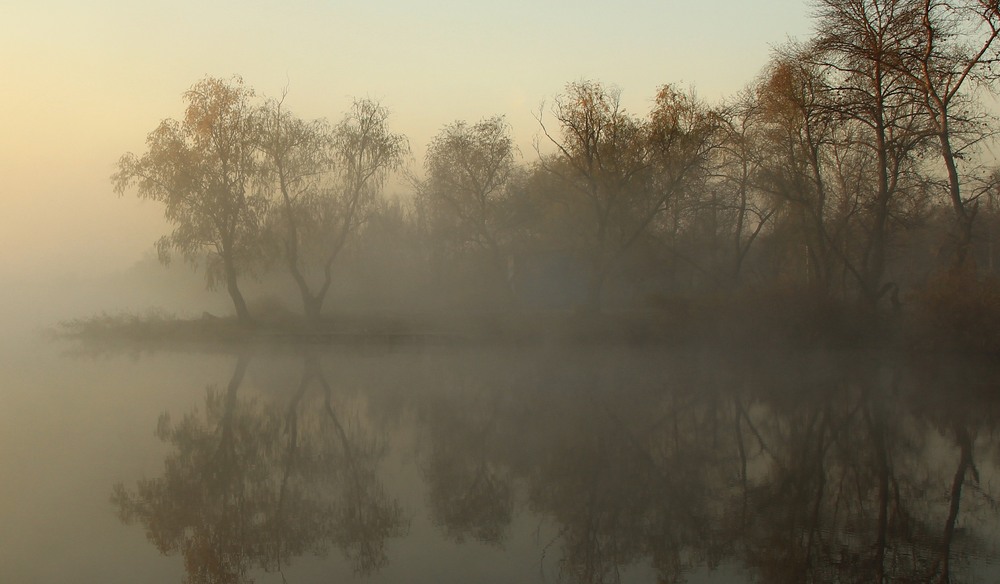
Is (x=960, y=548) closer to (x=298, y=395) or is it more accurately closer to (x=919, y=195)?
(x=298, y=395)

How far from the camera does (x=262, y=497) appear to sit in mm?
9852

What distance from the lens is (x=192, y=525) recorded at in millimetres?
8688

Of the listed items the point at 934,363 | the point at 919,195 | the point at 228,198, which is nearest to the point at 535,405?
the point at 934,363

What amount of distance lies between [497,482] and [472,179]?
119 ft

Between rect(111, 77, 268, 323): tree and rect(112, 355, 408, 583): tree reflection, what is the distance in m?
24.3

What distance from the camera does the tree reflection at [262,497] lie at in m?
7.93

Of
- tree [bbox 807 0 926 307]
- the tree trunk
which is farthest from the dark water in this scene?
the tree trunk

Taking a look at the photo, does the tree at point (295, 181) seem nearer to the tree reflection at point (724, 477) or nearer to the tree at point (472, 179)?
the tree at point (472, 179)

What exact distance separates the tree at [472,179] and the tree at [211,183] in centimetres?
1074

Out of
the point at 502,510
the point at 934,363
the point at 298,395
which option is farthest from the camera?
the point at 934,363

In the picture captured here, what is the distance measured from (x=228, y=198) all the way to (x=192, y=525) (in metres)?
31.6

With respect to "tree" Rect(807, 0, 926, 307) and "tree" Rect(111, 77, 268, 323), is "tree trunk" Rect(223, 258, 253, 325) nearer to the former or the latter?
"tree" Rect(111, 77, 268, 323)

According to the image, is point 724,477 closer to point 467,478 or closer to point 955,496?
point 955,496

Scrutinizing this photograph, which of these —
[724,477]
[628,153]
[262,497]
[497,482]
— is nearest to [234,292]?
[628,153]
